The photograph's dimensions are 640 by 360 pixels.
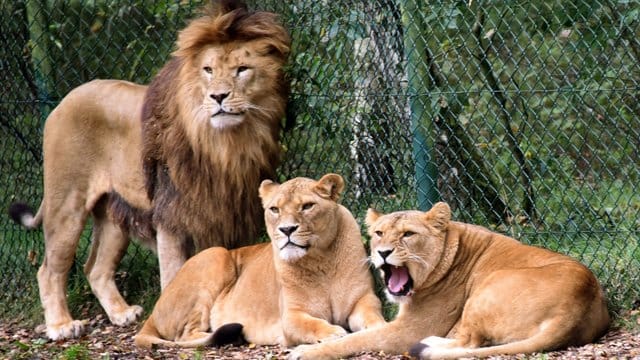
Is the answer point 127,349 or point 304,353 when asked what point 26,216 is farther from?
point 304,353

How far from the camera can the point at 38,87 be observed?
7918mm

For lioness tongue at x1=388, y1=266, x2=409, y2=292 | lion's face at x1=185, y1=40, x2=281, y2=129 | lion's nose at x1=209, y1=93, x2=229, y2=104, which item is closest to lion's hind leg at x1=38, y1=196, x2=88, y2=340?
lion's face at x1=185, y1=40, x2=281, y2=129

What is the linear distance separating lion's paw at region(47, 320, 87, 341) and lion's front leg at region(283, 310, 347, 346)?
5.54ft

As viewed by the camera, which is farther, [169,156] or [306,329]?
[169,156]

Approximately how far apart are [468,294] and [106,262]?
2807 mm

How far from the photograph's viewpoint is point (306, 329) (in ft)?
18.9

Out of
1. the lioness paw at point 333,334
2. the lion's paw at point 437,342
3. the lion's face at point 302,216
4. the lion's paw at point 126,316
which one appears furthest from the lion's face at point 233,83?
the lion's paw at point 437,342

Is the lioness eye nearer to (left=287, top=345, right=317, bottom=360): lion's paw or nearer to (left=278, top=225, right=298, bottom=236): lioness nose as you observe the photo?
(left=278, top=225, right=298, bottom=236): lioness nose

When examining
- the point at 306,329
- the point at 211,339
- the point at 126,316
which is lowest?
the point at 126,316

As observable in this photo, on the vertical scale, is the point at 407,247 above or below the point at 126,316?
above

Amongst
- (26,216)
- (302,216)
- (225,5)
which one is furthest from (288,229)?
(26,216)

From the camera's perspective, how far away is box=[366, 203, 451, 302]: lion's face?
542 cm

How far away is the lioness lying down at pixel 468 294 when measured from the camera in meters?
5.09

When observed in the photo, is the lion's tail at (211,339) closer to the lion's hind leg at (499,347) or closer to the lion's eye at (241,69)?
the lion's hind leg at (499,347)
